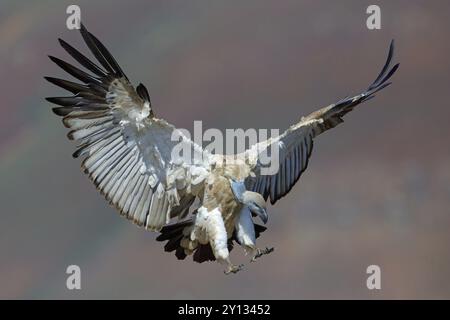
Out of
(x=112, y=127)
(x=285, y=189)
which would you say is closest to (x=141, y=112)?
(x=112, y=127)

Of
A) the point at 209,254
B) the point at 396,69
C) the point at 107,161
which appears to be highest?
the point at 396,69

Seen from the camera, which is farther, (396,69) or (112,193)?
(396,69)

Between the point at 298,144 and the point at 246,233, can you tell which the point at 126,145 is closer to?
the point at 246,233

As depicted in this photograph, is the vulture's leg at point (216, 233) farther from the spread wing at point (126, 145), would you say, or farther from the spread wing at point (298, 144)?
the spread wing at point (298, 144)

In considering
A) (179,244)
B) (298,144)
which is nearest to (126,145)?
(179,244)

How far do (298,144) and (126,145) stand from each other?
264cm

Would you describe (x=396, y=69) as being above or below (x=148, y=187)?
above

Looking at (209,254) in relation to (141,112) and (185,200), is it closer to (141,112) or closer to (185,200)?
(185,200)

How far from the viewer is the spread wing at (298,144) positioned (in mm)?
16656

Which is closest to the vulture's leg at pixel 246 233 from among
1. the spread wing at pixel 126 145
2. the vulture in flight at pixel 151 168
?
the vulture in flight at pixel 151 168

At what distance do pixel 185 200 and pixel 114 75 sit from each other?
74.1 inches

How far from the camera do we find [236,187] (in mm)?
15305

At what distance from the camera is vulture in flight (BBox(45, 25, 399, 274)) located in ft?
50.2

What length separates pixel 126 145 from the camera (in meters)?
15.6
